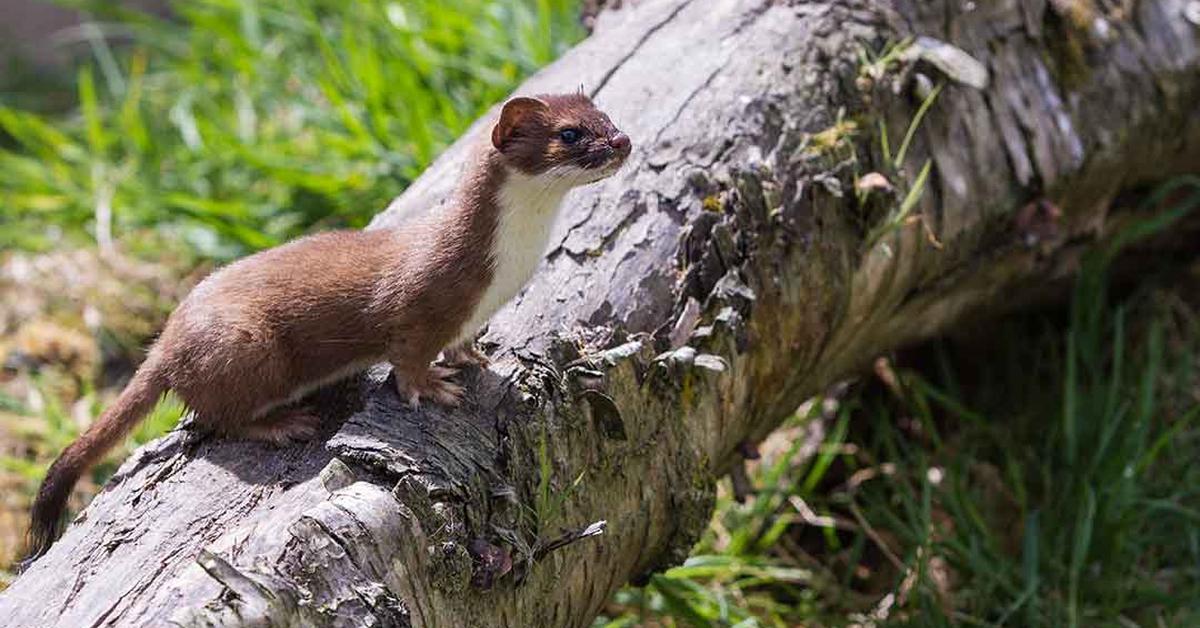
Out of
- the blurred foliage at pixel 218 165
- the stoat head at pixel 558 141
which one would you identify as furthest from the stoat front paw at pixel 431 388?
the blurred foliage at pixel 218 165

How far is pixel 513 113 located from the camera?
2516 mm

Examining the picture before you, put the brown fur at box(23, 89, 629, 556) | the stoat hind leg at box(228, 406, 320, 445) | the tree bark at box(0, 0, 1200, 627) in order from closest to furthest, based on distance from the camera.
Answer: the tree bark at box(0, 0, 1200, 627) < the stoat hind leg at box(228, 406, 320, 445) < the brown fur at box(23, 89, 629, 556)

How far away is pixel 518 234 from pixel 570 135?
0.72 ft

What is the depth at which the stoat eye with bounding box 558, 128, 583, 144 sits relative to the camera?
2.53 metres

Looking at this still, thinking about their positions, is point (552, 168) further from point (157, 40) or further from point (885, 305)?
point (157, 40)

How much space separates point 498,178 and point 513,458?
594 millimetres

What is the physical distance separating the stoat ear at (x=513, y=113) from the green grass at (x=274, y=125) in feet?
4.93

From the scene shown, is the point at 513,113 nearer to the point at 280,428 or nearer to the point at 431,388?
the point at 431,388

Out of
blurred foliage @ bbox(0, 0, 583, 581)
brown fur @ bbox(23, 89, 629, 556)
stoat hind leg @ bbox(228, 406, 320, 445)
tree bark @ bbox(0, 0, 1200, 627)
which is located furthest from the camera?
blurred foliage @ bbox(0, 0, 583, 581)

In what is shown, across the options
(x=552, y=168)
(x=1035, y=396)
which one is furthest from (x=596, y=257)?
(x=1035, y=396)

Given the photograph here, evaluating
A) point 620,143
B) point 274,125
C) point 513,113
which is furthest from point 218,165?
point 620,143

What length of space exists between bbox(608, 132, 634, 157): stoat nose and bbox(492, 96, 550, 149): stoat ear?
0.15 metres

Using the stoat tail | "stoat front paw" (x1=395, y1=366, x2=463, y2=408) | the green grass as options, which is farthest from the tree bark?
the green grass

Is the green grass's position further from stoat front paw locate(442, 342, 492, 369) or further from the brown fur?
stoat front paw locate(442, 342, 492, 369)
